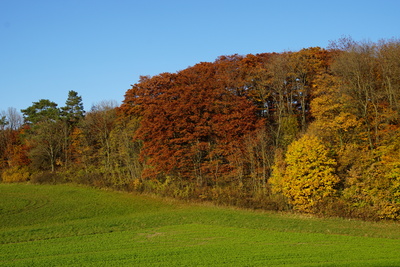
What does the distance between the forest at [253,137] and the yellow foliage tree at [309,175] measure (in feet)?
0.31

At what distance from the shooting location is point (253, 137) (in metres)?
39.8

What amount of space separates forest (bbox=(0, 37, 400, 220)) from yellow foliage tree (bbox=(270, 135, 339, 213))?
95 millimetres

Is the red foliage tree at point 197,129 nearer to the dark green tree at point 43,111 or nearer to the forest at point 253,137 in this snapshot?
the forest at point 253,137

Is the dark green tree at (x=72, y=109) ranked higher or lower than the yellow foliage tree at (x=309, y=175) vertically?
higher

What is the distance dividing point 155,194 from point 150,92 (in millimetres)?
14880

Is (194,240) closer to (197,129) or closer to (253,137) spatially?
(253,137)

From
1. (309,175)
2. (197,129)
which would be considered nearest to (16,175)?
(197,129)

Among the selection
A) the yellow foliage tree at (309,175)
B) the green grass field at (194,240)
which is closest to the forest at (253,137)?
the yellow foliage tree at (309,175)

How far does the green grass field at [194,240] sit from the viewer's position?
1532 cm

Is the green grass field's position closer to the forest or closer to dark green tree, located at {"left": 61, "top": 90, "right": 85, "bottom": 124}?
the forest

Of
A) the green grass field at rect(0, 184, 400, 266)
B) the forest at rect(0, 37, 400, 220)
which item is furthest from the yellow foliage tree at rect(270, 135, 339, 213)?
the green grass field at rect(0, 184, 400, 266)

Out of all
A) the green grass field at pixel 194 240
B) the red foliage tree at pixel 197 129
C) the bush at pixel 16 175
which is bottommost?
the green grass field at pixel 194 240

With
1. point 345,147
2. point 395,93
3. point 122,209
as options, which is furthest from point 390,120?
point 122,209

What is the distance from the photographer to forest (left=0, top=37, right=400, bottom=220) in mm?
31438
